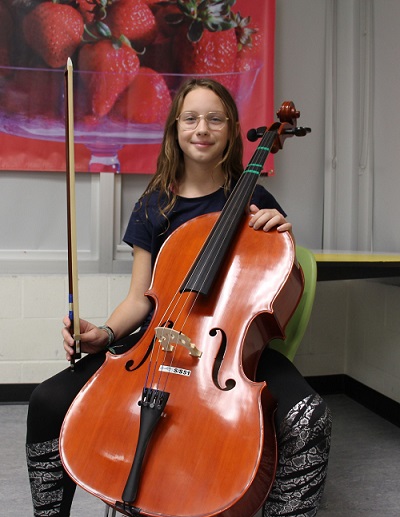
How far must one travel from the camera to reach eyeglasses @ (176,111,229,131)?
4.50ft

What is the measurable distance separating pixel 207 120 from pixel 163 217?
25 cm

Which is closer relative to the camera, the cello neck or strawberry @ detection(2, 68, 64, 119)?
the cello neck

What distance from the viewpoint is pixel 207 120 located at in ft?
4.50

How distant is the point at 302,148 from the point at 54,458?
5.97ft

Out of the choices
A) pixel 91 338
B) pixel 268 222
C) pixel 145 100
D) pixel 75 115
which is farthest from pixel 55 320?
pixel 268 222

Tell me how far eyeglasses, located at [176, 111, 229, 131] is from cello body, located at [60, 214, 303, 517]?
30cm

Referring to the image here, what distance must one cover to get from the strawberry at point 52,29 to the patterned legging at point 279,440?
151 cm

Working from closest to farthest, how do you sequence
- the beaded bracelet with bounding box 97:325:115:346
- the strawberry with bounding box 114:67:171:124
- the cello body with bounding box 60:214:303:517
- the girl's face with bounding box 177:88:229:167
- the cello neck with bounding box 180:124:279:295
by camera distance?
the cello body with bounding box 60:214:303:517 → the cello neck with bounding box 180:124:279:295 → the beaded bracelet with bounding box 97:325:115:346 → the girl's face with bounding box 177:88:229:167 → the strawberry with bounding box 114:67:171:124

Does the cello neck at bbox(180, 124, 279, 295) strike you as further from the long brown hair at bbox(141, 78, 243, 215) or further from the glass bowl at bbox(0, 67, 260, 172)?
the glass bowl at bbox(0, 67, 260, 172)

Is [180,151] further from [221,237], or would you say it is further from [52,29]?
[52,29]

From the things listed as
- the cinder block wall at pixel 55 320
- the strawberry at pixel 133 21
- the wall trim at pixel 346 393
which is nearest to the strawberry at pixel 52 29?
the strawberry at pixel 133 21

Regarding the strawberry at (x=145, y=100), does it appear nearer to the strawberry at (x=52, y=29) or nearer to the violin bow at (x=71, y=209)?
the strawberry at (x=52, y=29)

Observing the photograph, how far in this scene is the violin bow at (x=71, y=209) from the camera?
1.02 metres

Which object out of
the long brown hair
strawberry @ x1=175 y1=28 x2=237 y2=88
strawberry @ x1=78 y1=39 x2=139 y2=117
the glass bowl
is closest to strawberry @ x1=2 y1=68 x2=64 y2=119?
the glass bowl
